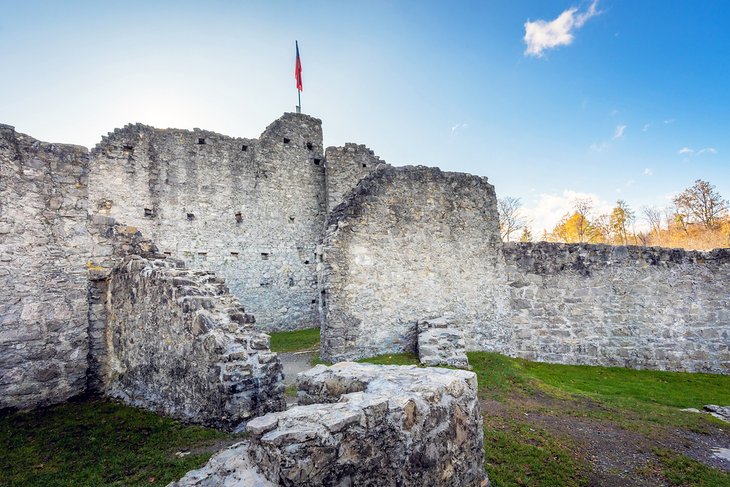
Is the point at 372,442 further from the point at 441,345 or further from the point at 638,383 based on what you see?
the point at 638,383

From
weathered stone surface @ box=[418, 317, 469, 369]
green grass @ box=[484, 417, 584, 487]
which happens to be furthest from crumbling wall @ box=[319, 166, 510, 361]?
green grass @ box=[484, 417, 584, 487]

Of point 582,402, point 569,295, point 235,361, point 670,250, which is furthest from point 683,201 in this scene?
point 235,361

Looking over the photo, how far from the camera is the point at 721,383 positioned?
12242 mm

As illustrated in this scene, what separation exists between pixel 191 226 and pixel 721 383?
65.6ft

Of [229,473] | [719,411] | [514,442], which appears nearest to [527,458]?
[514,442]

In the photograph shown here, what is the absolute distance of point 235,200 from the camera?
1816cm

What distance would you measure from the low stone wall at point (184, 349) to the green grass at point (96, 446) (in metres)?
0.37

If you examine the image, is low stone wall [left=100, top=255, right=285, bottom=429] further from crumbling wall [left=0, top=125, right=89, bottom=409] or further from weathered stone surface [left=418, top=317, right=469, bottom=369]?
weathered stone surface [left=418, top=317, right=469, bottom=369]

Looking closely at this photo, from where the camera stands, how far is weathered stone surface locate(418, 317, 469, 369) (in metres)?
10.2

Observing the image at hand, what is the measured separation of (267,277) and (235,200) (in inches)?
152

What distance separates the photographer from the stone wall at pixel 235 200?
16.1m

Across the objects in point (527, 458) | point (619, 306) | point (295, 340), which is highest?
point (619, 306)

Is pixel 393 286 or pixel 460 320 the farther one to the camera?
pixel 460 320

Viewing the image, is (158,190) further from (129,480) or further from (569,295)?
(569,295)
